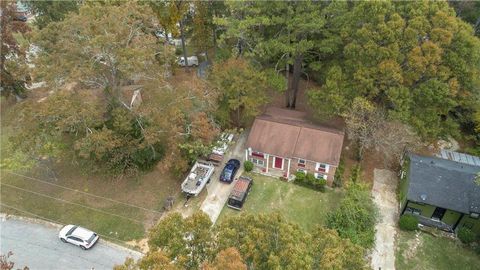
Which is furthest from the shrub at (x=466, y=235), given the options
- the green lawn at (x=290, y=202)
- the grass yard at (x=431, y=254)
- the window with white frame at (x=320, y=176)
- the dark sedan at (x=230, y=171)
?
the dark sedan at (x=230, y=171)

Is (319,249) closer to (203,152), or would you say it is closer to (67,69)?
(203,152)

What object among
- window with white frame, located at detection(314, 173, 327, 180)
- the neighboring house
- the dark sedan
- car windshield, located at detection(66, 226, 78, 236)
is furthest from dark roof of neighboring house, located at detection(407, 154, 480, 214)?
car windshield, located at detection(66, 226, 78, 236)

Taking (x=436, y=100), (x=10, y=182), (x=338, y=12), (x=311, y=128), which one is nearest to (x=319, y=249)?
(x=311, y=128)

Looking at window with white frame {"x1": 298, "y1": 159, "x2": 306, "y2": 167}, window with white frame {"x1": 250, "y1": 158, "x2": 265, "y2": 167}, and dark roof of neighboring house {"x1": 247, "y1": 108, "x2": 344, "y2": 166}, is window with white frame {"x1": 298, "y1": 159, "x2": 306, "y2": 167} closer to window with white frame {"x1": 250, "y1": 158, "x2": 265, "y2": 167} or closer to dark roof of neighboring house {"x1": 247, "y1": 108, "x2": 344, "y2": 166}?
dark roof of neighboring house {"x1": 247, "y1": 108, "x2": 344, "y2": 166}

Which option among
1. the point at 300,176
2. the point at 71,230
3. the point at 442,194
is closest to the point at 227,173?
the point at 300,176

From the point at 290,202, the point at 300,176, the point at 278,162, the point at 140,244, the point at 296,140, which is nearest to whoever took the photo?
the point at 140,244

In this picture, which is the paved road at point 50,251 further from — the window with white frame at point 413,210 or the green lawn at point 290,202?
the window with white frame at point 413,210

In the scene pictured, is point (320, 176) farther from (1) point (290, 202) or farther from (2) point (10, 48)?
(2) point (10, 48)
